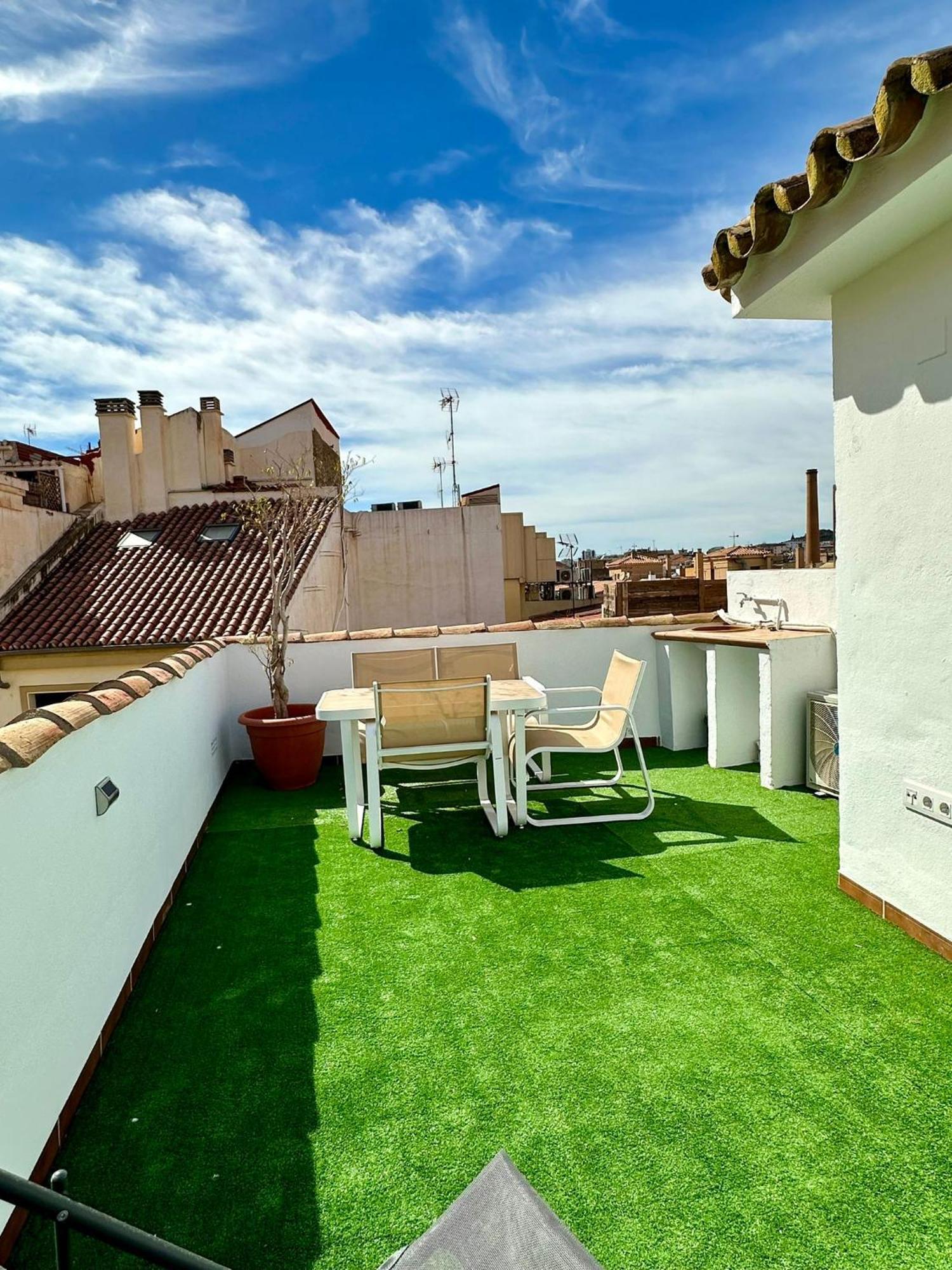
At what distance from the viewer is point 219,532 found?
47.4 feet

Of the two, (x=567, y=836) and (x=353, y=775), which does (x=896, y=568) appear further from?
(x=353, y=775)

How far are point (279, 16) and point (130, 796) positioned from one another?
6.12 meters

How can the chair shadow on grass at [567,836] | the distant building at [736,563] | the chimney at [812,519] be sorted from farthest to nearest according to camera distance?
1. the distant building at [736,563]
2. the chimney at [812,519]
3. the chair shadow on grass at [567,836]

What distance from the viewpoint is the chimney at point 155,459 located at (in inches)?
630

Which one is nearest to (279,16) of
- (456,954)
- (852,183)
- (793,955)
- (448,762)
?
(852,183)

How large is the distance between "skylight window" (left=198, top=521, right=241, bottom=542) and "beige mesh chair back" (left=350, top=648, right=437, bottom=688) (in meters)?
9.47

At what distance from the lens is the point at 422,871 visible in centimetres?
404

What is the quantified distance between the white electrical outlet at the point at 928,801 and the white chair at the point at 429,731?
2110mm

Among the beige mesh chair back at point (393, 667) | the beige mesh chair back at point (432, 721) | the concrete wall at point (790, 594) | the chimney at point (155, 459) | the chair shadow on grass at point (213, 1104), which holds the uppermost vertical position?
the chimney at point (155, 459)

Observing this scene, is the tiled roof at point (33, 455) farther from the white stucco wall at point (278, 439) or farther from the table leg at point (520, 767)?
the table leg at point (520, 767)

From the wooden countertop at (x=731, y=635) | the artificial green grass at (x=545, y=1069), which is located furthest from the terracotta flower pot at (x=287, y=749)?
the wooden countertop at (x=731, y=635)

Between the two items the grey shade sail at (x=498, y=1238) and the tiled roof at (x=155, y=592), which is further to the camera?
the tiled roof at (x=155, y=592)

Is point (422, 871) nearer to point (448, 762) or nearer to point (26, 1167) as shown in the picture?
point (448, 762)

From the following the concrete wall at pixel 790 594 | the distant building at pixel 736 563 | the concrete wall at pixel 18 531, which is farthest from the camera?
the distant building at pixel 736 563
